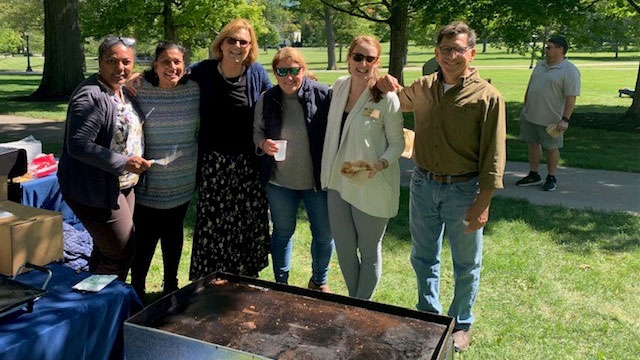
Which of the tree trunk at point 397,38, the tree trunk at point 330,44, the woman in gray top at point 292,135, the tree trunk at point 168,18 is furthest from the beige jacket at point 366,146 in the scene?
the tree trunk at point 330,44

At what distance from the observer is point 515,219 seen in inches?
231

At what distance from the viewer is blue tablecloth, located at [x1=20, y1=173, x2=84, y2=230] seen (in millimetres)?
4332

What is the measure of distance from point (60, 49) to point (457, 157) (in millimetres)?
15354

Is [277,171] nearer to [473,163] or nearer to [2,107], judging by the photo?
[473,163]

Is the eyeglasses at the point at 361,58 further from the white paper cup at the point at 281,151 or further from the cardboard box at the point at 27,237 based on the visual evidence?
the cardboard box at the point at 27,237

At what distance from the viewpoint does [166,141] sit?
329 cm

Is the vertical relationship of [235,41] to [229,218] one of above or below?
above

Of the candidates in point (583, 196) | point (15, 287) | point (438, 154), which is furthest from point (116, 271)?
point (583, 196)

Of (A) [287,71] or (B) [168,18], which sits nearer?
(A) [287,71]

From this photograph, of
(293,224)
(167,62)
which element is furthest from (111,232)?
(293,224)

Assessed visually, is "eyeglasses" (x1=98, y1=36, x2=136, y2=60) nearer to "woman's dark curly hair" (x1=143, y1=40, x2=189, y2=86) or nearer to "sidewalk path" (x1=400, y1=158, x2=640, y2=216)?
"woman's dark curly hair" (x1=143, y1=40, x2=189, y2=86)

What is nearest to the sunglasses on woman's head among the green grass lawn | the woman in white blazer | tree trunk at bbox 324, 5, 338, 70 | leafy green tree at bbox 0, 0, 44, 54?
the woman in white blazer

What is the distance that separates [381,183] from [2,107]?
554 inches

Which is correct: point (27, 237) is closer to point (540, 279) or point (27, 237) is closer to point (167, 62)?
point (167, 62)
